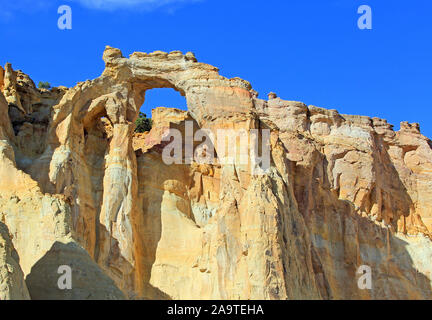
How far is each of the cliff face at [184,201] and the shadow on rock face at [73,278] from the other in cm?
5

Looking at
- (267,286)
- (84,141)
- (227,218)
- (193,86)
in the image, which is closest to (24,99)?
(84,141)

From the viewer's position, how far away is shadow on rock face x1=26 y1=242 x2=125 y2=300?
23.2m

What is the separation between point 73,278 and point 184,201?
10.8 metres

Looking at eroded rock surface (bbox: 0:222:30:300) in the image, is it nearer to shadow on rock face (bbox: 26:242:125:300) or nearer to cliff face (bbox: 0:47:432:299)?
shadow on rock face (bbox: 26:242:125:300)

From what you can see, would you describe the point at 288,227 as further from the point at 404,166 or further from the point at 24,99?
the point at 404,166

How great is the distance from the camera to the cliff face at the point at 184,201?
1134 inches

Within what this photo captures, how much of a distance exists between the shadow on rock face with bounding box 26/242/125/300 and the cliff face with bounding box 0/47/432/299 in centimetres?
5

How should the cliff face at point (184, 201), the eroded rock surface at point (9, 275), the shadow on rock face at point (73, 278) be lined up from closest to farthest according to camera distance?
1. the eroded rock surface at point (9, 275)
2. the shadow on rock face at point (73, 278)
3. the cliff face at point (184, 201)

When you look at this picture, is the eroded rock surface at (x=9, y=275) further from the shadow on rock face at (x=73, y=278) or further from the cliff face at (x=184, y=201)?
the cliff face at (x=184, y=201)

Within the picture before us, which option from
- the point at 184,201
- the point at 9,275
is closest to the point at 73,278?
the point at 9,275

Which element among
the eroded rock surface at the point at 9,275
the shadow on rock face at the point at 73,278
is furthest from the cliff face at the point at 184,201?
the eroded rock surface at the point at 9,275

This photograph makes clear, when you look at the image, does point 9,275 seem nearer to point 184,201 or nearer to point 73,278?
point 73,278

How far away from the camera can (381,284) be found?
3728cm
